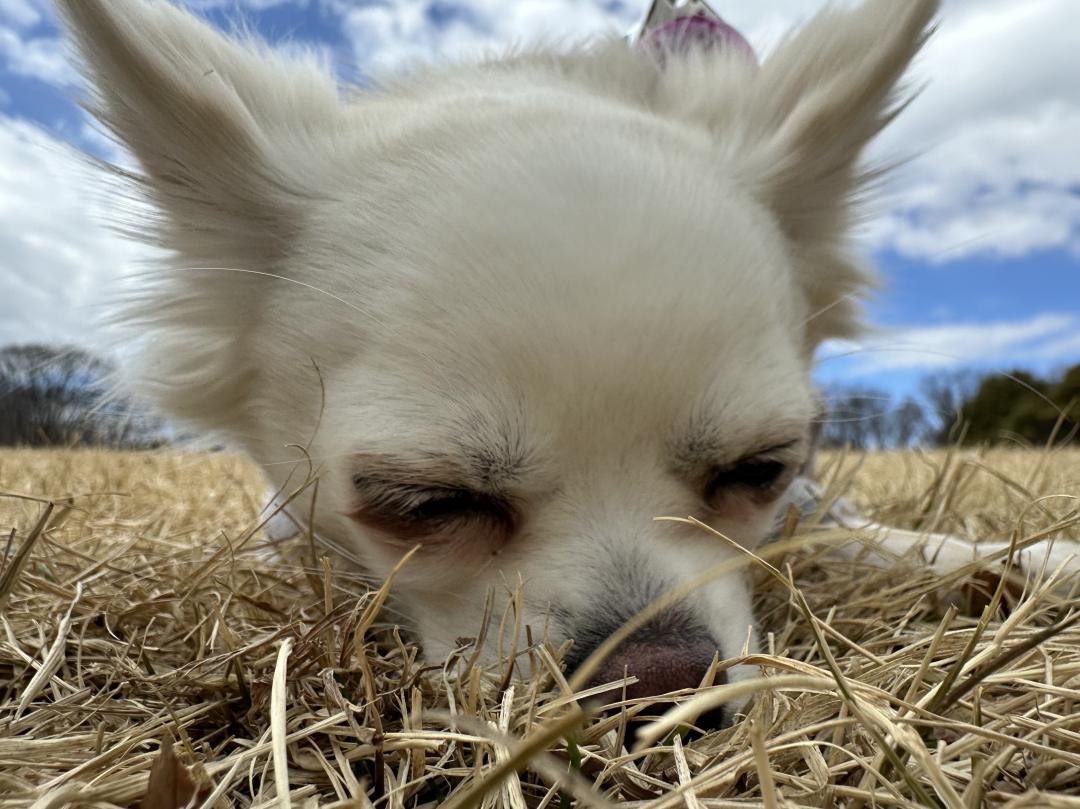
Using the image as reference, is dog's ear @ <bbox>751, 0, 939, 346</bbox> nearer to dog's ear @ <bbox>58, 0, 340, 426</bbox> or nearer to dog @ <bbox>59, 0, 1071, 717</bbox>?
dog @ <bbox>59, 0, 1071, 717</bbox>

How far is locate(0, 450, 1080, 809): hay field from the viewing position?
40.0 inches

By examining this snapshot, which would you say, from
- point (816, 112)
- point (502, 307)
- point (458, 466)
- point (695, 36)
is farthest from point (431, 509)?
point (695, 36)

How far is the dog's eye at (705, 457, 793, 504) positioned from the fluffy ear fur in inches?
19.7

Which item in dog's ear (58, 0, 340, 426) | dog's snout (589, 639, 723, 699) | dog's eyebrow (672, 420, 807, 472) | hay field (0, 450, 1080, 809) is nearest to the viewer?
hay field (0, 450, 1080, 809)

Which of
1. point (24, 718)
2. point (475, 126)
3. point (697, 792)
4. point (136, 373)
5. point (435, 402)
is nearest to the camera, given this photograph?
point (697, 792)

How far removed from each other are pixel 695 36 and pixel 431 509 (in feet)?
7.14

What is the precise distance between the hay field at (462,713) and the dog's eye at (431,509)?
0.24 metres

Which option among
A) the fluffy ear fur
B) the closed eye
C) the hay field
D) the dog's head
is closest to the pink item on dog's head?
the fluffy ear fur

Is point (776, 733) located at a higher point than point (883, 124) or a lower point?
lower

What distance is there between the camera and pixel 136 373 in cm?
257

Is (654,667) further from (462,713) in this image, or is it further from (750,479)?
(750,479)

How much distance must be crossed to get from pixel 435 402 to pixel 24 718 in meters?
0.88

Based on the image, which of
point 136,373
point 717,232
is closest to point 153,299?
point 136,373

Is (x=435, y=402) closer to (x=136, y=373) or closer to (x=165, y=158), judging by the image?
(x=165, y=158)
